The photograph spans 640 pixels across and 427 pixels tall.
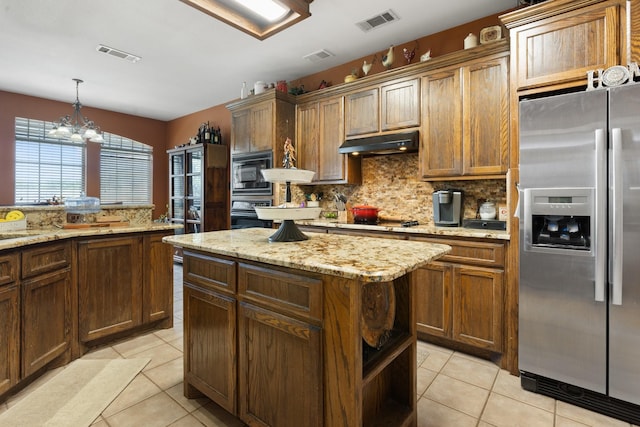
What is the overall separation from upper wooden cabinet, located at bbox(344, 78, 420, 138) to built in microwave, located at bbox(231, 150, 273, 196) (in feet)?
3.73

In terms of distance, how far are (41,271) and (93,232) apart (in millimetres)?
414

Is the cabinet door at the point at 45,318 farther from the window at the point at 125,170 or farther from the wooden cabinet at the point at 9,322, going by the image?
the window at the point at 125,170

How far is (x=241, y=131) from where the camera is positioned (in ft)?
14.6

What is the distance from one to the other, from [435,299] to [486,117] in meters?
1.57

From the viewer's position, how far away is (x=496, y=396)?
2035mm

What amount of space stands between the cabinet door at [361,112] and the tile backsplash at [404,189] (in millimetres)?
428

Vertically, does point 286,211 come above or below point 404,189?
below

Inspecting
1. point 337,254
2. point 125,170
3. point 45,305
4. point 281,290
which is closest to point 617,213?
point 337,254

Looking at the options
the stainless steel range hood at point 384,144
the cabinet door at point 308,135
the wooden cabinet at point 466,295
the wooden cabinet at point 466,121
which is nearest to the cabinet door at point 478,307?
the wooden cabinet at point 466,295

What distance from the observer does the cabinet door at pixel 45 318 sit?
6.68ft

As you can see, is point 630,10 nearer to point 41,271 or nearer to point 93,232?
point 93,232

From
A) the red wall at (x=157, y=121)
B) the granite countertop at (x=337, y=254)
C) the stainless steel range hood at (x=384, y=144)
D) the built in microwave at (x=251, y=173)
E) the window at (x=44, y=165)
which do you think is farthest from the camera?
the window at (x=44, y=165)

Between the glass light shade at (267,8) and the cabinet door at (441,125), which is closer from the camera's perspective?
the glass light shade at (267,8)

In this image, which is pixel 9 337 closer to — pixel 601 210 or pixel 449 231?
pixel 449 231
